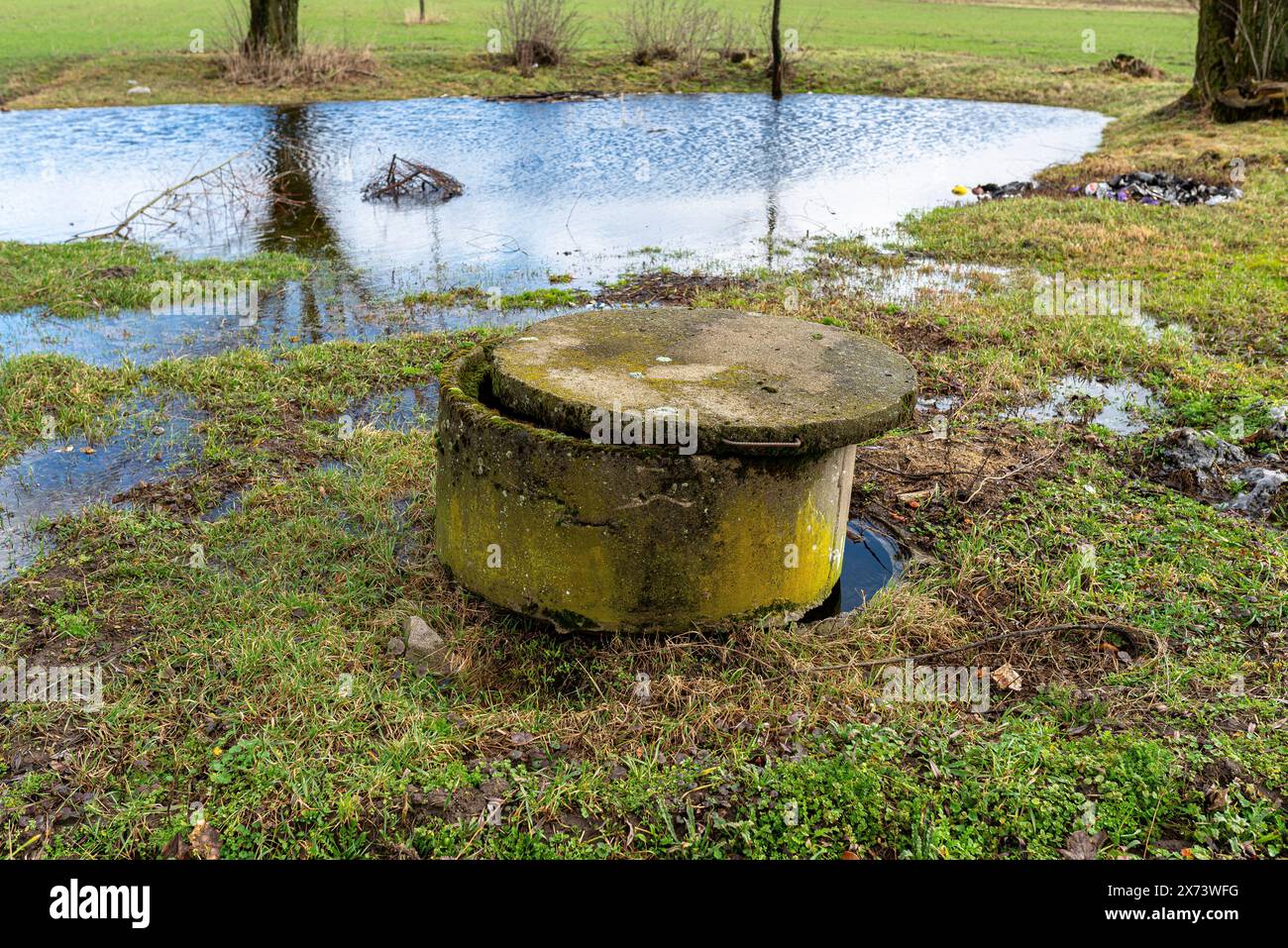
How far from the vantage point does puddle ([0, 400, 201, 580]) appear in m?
4.96

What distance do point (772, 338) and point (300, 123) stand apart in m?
15.4

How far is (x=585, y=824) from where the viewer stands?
3.22m

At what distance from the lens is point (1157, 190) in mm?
12281

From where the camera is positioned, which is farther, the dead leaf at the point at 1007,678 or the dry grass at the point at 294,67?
the dry grass at the point at 294,67

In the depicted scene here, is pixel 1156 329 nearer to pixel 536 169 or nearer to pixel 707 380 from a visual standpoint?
pixel 707 380

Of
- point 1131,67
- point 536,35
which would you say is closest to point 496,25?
point 536,35

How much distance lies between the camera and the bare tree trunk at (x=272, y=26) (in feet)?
69.3

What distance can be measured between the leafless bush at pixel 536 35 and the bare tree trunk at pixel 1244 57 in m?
13.2

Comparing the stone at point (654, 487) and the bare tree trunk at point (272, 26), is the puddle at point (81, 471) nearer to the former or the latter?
the stone at point (654, 487)

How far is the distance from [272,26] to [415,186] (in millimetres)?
10975

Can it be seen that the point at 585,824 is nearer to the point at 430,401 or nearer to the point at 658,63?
the point at 430,401

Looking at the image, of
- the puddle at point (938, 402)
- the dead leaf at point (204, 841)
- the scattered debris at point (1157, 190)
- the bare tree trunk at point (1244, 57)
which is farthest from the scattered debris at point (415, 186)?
the bare tree trunk at point (1244, 57)

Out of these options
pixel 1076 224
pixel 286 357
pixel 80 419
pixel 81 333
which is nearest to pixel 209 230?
pixel 81 333

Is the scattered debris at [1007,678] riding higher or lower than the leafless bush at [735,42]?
lower
